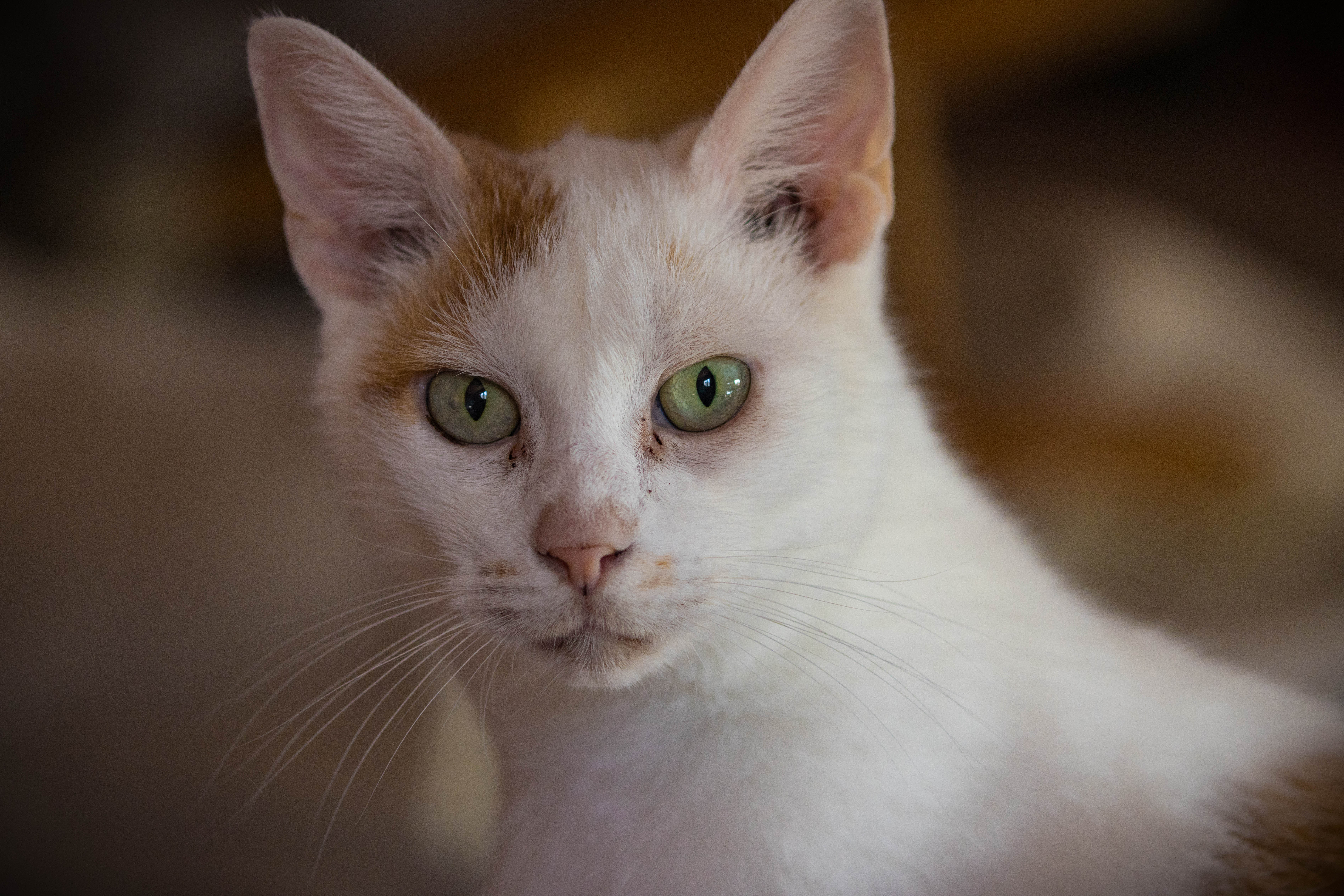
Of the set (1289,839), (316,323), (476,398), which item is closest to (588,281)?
(476,398)

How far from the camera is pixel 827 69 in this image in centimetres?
77

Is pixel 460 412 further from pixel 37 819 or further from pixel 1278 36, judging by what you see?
pixel 1278 36

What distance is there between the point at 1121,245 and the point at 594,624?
85 centimetres

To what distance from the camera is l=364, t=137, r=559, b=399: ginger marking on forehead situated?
32.0 inches

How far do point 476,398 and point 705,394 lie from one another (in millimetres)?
211

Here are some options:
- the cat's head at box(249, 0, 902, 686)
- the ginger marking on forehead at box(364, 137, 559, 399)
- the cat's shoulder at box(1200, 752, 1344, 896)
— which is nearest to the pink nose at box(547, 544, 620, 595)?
the cat's head at box(249, 0, 902, 686)

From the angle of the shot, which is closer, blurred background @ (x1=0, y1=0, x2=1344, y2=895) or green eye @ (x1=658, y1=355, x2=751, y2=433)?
green eye @ (x1=658, y1=355, x2=751, y2=433)

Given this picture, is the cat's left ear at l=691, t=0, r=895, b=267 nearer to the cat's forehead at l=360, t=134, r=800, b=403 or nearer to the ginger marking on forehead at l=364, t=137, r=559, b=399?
the cat's forehead at l=360, t=134, r=800, b=403

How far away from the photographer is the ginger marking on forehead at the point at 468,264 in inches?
32.0

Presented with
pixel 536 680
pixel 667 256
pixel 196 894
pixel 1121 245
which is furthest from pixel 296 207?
pixel 1121 245

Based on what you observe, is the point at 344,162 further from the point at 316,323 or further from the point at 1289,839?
the point at 1289,839

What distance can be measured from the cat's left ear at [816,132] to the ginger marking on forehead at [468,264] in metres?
0.17

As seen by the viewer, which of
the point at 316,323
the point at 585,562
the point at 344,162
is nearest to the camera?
the point at 585,562

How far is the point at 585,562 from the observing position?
25.2 inches
